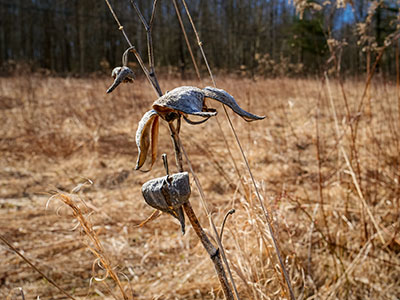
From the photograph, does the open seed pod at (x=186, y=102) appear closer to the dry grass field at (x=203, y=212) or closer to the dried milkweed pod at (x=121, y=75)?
the dried milkweed pod at (x=121, y=75)

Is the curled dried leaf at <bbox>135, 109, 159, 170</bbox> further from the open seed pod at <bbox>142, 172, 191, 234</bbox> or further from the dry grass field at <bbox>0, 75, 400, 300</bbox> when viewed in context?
the dry grass field at <bbox>0, 75, 400, 300</bbox>

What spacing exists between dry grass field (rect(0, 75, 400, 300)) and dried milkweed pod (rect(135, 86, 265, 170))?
0.20 m

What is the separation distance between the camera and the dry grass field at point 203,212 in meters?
1.14

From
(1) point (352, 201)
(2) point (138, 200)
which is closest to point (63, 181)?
(2) point (138, 200)

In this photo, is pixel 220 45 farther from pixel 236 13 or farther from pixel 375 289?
pixel 375 289

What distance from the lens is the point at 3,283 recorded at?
1.31 metres

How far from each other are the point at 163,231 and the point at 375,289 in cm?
100

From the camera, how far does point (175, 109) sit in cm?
31

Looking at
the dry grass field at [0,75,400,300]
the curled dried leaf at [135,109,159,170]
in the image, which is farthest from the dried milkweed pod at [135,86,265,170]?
the dry grass field at [0,75,400,300]

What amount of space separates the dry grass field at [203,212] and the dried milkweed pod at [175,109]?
201mm

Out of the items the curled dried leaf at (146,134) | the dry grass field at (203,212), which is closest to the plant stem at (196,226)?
the curled dried leaf at (146,134)

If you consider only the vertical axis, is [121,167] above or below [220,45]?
below

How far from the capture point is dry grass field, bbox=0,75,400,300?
1.14 m

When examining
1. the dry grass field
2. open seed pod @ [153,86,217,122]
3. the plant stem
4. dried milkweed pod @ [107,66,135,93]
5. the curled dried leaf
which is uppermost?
dried milkweed pod @ [107,66,135,93]
